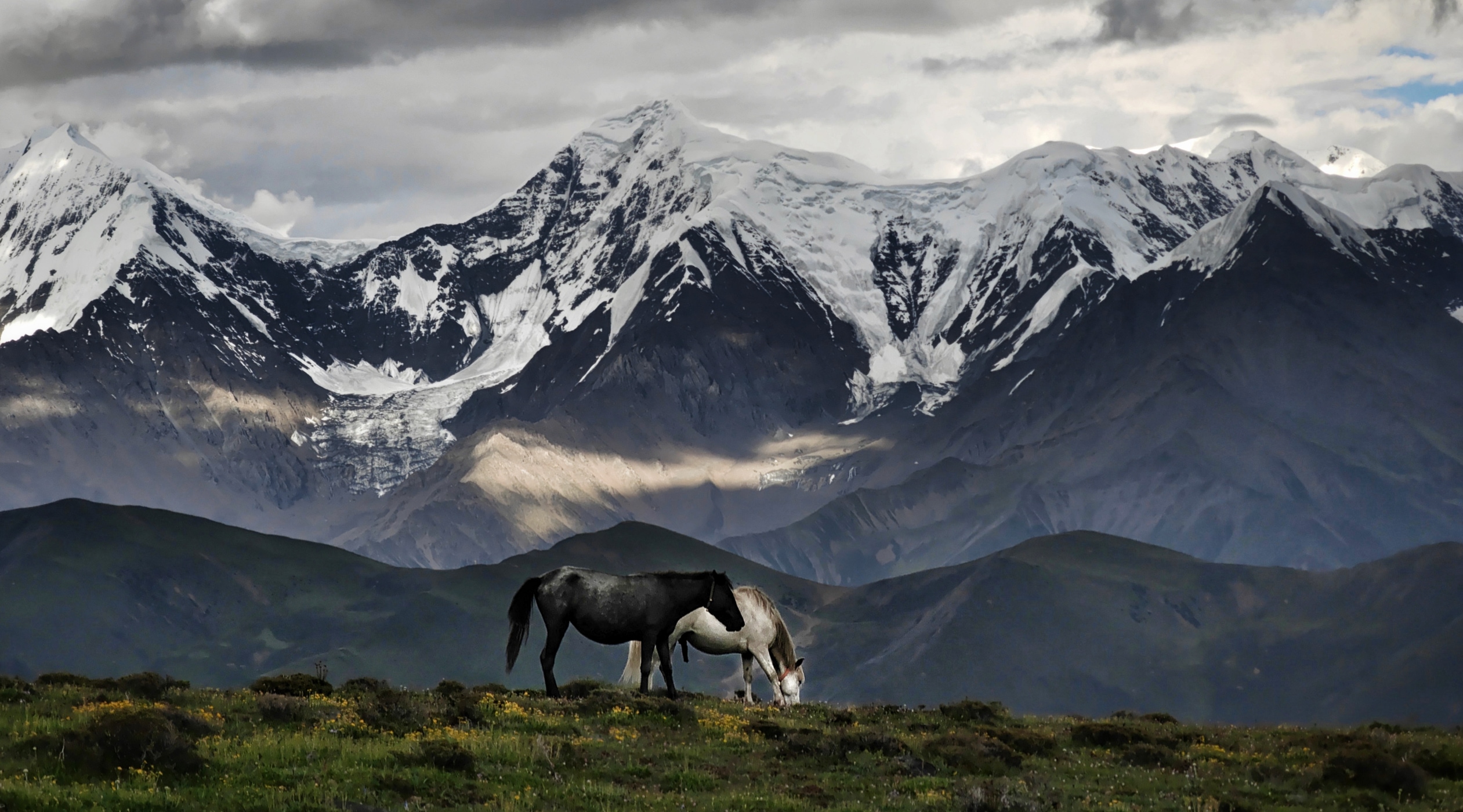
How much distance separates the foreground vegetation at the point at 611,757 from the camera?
99.6 feet

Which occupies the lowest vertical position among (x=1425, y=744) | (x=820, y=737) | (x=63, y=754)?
(x=1425, y=744)

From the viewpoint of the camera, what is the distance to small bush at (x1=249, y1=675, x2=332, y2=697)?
141 ft

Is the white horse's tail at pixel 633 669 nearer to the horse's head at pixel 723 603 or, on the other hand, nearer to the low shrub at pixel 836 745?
the horse's head at pixel 723 603

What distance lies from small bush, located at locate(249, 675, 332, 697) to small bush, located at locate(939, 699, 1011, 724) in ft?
54.5

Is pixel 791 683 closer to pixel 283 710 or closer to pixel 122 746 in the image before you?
pixel 283 710

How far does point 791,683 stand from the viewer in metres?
52.9

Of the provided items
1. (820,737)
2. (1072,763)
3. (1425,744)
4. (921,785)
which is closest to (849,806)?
(921,785)

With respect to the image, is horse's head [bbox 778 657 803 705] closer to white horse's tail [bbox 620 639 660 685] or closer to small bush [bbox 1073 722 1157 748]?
white horse's tail [bbox 620 639 660 685]

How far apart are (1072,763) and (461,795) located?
15035mm

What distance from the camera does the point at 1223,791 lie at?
116 ft

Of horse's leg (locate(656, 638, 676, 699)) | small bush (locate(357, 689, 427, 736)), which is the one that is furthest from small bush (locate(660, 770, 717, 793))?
horse's leg (locate(656, 638, 676, 699))

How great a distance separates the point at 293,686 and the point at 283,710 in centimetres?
691

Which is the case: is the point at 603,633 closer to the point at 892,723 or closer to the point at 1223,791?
the point at 892,723

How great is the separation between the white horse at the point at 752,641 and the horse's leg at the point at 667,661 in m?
0.41
